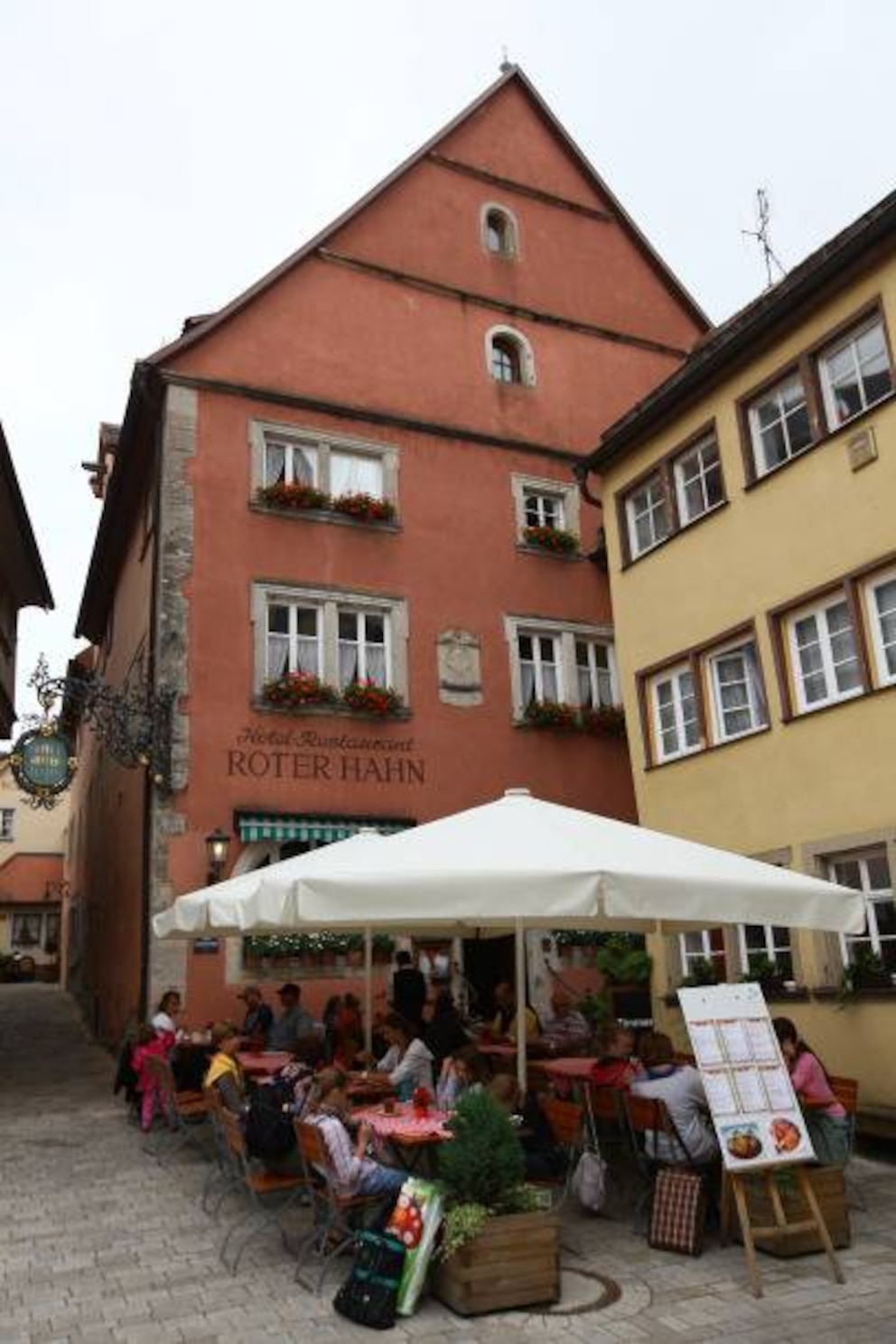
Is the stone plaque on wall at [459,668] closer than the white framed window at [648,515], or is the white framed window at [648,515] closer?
the white framed window at [648,515]

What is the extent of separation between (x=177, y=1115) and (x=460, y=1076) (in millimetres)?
3711

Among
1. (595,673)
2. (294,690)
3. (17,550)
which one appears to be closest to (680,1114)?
(294,690)

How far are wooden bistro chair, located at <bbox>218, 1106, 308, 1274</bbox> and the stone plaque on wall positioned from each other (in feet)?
31.6

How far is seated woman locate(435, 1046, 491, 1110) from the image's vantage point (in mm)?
7777

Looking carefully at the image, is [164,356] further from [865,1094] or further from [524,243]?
[865,1094]

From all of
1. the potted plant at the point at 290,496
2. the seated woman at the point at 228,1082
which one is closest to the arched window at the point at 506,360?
the potted plant at the point at 290,496

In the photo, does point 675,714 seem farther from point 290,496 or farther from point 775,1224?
point 775,1224

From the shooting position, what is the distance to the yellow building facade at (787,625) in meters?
10.7

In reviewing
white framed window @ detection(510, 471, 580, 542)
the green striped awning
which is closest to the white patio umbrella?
the green striped awning

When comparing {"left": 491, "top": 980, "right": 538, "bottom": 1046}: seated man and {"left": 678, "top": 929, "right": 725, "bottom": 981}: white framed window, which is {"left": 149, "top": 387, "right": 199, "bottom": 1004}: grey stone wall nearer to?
{"left": 491, "top": 980, "right": 538, "bottom": 1046}: seated man

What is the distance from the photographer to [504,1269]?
5.91m

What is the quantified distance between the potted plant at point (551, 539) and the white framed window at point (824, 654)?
703 cm

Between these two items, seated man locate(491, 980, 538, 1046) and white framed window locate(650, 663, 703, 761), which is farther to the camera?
white framed window locate(650, 663, 703, 761)

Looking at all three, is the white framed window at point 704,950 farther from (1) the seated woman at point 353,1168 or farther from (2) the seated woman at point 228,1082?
(1) the seated woman at point 353,1168
